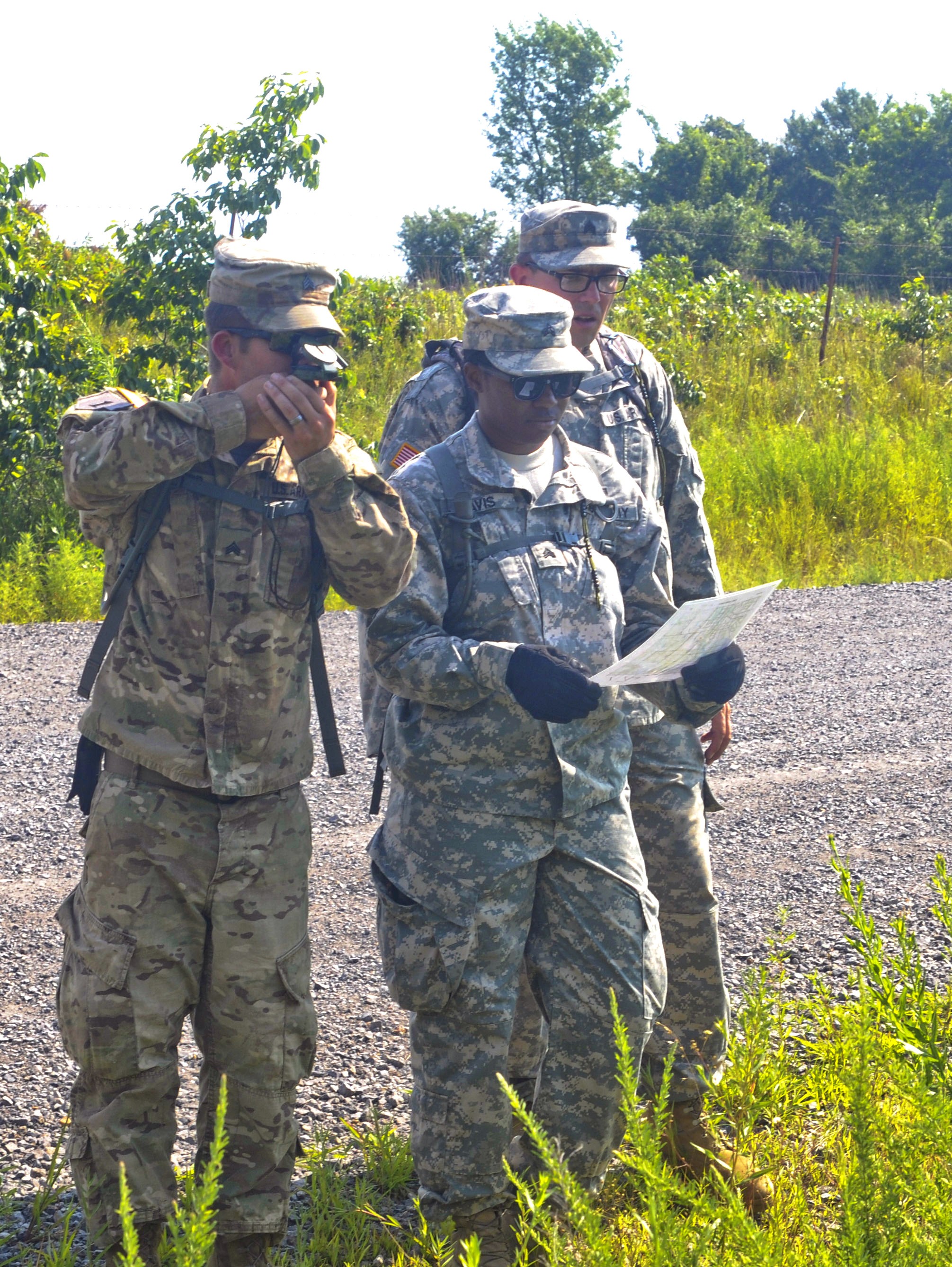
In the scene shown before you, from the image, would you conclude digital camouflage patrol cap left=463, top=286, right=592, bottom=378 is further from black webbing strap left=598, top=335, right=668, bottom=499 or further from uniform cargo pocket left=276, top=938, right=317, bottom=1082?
uniform cargo pocket left=276, top=938, right=317, bottom=1082

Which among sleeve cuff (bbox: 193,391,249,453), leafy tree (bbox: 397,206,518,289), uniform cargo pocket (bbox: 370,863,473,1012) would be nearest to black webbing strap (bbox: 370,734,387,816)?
uniform cargo pocket (bbox: 370,863,473,1012)

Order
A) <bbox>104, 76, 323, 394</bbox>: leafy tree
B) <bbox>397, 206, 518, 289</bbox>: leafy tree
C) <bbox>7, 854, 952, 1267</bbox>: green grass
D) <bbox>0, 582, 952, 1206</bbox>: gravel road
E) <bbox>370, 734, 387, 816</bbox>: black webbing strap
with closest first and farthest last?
<bbox>7, 854, 952, 1267</bbox>: green grass < <bbox>370, 734, 387, 816</bbox>: black webbing strap < <bbox>0, 582, 952, 1206</bbox>: gravel road < <bbox>104, 76, 323, 394</bbox>: leafy tree < <bbox>397, 206, 518, 289</bbox>: leafy tree

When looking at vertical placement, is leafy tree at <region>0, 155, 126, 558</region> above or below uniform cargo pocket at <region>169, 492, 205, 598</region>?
above

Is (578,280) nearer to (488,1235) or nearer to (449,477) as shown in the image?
(449,477)

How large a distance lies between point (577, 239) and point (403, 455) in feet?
2.31

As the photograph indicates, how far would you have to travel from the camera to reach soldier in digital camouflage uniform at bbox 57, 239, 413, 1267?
2.33 meters

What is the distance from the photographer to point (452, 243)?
139 ft

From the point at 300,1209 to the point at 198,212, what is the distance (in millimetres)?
6757

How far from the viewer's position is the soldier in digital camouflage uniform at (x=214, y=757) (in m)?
2.33

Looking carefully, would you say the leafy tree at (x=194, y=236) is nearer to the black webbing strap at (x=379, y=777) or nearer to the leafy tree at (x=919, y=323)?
the black webbing strap at (x=379, y=777)

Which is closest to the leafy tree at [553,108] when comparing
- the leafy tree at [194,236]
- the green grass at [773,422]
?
the green grass at [773,422]

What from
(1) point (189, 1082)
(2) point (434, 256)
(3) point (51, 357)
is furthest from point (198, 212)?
(2) point (434, 256)

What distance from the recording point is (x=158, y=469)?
2.30 metres

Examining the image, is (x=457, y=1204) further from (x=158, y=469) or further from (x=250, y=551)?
(x=158, y=469)
